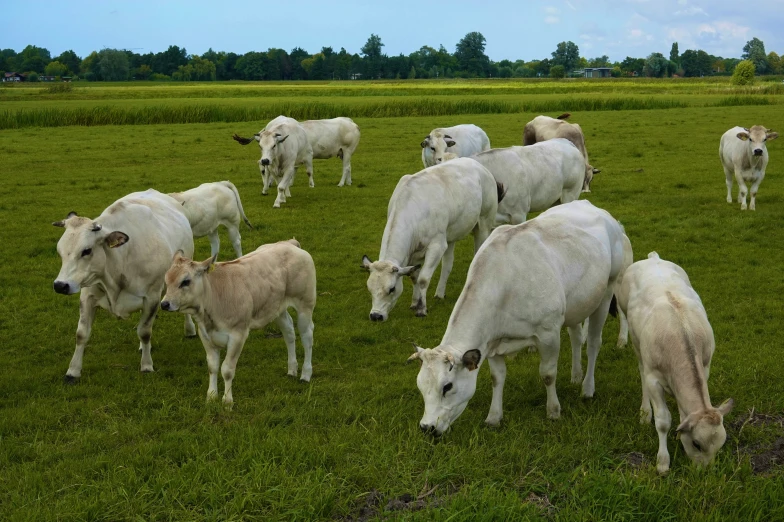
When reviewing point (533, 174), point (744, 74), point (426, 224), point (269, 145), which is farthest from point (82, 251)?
point (744, 74)

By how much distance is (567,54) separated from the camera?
17788 centimetres

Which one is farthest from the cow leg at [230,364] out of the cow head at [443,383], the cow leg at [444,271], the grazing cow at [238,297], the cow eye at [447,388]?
the cow leg at [444,271]

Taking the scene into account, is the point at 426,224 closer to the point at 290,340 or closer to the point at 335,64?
the point at 290,340

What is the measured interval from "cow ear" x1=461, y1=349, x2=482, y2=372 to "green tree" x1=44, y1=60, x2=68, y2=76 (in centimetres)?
14278

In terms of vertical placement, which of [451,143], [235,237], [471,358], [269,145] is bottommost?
[235,237]

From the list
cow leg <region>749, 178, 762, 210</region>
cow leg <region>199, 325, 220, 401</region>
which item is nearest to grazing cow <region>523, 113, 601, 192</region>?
cow leg <region>749, 178, 762, 210</region>

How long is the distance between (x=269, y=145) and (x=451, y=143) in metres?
4.61

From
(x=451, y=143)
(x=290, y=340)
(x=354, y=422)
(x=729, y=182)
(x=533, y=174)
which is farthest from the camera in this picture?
(x=729, y=182)

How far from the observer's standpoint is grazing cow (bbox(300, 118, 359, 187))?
21547mm

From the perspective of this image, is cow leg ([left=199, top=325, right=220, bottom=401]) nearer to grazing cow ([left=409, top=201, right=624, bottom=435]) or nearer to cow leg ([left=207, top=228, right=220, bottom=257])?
grazing cow ([left=409, top=201, right=624, bottom=435])

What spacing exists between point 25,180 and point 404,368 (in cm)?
1682

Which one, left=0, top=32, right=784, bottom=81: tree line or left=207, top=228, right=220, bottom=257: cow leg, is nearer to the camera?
left=207, top=228, right=220, bottom=257: cow leg

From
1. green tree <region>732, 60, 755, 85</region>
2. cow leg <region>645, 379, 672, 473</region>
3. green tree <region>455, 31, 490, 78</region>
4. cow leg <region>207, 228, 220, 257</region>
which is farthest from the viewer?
green tree <region>455, 31, 490, 78</region>

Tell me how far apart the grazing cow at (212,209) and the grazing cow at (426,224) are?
11.1 feet
